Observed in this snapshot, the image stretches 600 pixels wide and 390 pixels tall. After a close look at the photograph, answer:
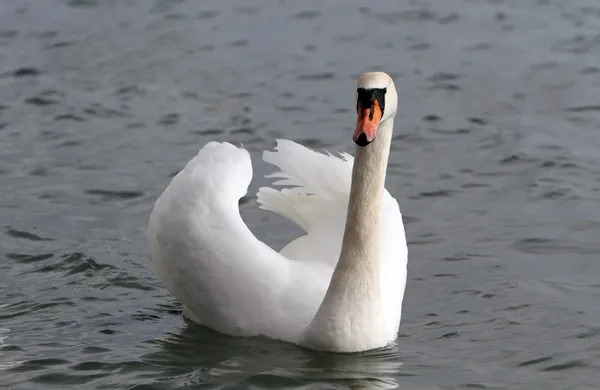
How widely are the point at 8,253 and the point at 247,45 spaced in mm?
5972

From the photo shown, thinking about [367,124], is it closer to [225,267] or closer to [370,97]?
[370,97]

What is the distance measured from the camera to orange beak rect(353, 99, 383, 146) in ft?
22.3

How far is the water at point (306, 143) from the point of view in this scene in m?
7.75

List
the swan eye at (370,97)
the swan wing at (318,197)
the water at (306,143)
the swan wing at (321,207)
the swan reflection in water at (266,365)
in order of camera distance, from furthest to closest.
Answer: the swan wing at (318,197)
the swan wing at (321,207)
the water at (306,143)
the swan reflection in water at (266,365)
the swan eye at (370,97)

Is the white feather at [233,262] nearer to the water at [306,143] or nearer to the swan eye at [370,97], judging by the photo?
the water at [306,143]

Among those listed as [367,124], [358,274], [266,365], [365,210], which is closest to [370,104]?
[367,124]

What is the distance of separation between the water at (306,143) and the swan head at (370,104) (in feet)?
4.81

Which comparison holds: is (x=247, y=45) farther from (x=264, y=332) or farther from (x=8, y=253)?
(x=264, y=332)

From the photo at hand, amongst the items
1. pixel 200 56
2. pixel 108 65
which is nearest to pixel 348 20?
pixel 200 56

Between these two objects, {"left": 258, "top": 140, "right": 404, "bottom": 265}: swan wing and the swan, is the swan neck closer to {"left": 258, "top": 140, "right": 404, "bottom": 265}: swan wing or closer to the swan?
the swan

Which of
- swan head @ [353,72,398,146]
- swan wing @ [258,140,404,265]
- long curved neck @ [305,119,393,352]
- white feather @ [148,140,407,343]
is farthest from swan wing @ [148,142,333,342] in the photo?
swan head @ [353,72,398,146]

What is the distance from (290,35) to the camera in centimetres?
1534

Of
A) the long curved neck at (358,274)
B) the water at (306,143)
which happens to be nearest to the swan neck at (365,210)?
the long curved neck at (358,274)

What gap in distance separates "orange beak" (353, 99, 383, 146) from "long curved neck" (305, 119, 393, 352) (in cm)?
47
